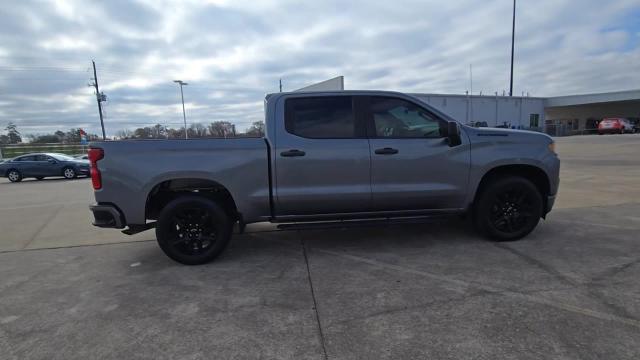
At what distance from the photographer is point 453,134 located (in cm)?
461

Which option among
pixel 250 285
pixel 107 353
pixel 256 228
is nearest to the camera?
pixel 107 353

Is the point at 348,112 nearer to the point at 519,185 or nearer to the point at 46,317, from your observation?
the point at 519,185

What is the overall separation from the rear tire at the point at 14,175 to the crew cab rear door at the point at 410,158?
2069 centimetres

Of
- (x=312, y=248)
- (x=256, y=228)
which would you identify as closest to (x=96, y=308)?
(x=312, y=248)

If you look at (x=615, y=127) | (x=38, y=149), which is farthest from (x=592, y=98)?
(x=38, y=149)

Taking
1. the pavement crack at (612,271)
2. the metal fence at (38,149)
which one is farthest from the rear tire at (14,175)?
the pavement crack at (612,271)

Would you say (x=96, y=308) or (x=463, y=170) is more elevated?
(x=463, y=170)

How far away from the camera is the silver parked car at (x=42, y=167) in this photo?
18281 millimetres

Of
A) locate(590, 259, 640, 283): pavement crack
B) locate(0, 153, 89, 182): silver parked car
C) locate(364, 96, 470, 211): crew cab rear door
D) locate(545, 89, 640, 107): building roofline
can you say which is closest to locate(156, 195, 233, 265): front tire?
locate(364, 96, 470, 211): crew cab rear door

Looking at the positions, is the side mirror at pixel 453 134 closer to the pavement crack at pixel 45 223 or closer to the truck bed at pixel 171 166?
the truck bed at pixel 171 166

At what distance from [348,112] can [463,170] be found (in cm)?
163

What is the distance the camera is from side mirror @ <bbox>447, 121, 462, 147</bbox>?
458 cm

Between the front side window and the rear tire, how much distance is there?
20.7 metres

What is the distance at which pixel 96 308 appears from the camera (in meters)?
3.51
